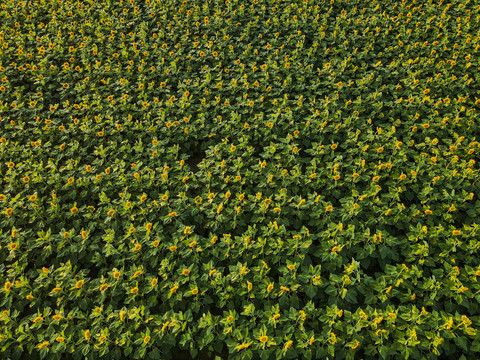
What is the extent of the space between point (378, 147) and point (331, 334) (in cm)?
239

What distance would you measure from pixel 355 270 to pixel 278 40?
13.6 ft

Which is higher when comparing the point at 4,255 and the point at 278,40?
the point at 278,40

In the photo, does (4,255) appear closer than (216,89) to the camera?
Yes

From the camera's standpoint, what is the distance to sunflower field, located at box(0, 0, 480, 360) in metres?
2.98

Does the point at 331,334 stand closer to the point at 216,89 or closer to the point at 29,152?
the point at 216,89

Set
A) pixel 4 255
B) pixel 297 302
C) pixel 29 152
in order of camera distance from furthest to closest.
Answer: pixel 29 152
pixel 4 255
pixel 297 302

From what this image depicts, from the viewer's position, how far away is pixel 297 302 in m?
3.12

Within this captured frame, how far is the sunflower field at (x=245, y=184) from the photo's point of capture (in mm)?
2984

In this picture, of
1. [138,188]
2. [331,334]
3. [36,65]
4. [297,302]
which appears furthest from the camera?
[36,65]

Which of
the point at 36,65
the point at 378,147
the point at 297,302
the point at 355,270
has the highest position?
the point at 36,65

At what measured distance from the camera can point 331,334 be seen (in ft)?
9.27

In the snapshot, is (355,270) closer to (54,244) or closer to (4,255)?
(54,244)

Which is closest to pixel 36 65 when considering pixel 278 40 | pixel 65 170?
pixel 65 170

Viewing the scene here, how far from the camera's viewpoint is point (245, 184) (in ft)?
13.2
